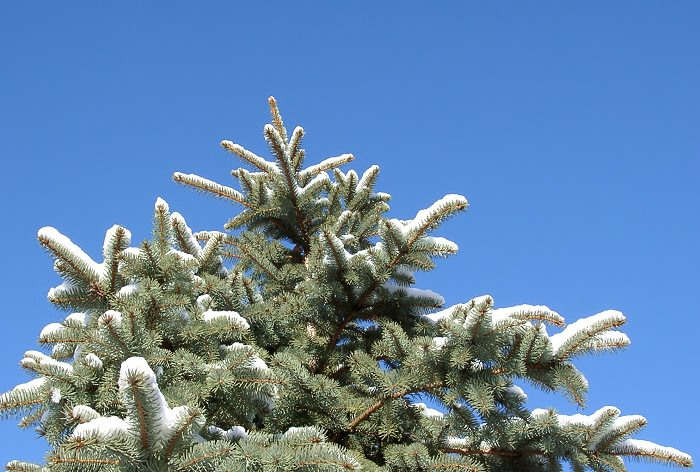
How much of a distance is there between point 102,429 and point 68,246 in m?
1.58

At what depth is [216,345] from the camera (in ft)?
13.4

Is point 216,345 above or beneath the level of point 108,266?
beneath

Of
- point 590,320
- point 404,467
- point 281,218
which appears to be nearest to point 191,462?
point 404,467

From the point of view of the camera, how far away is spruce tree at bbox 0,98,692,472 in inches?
143

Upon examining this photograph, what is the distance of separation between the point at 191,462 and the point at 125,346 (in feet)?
3.17

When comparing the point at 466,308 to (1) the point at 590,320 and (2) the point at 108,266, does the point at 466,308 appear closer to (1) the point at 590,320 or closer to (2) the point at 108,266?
(1) the point at 590,320

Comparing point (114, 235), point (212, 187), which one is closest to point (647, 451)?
point (114, 235)

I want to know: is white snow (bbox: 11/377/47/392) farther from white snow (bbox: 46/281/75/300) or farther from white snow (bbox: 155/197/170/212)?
white snow (bbox: 155/197/170/212)

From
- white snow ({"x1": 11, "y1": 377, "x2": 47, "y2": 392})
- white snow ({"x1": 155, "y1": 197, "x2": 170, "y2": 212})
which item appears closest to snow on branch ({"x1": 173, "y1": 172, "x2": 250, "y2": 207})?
white snow ({"x1": 155, "y1": 197, "x2": 170, "y2": 212})

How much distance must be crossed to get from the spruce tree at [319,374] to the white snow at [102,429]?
21 cm

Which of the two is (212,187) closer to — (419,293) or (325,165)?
(325,165)

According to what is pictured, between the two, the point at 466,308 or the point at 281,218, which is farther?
the point at 281,218

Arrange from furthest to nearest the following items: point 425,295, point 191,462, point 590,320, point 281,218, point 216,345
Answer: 1. point 281,218
2. point 425,295
3. point 216,345
4. point 590,320
5. point 191,462

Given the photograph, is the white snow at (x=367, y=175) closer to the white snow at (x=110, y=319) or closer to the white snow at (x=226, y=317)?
the white snow at (x=226, y=317)
